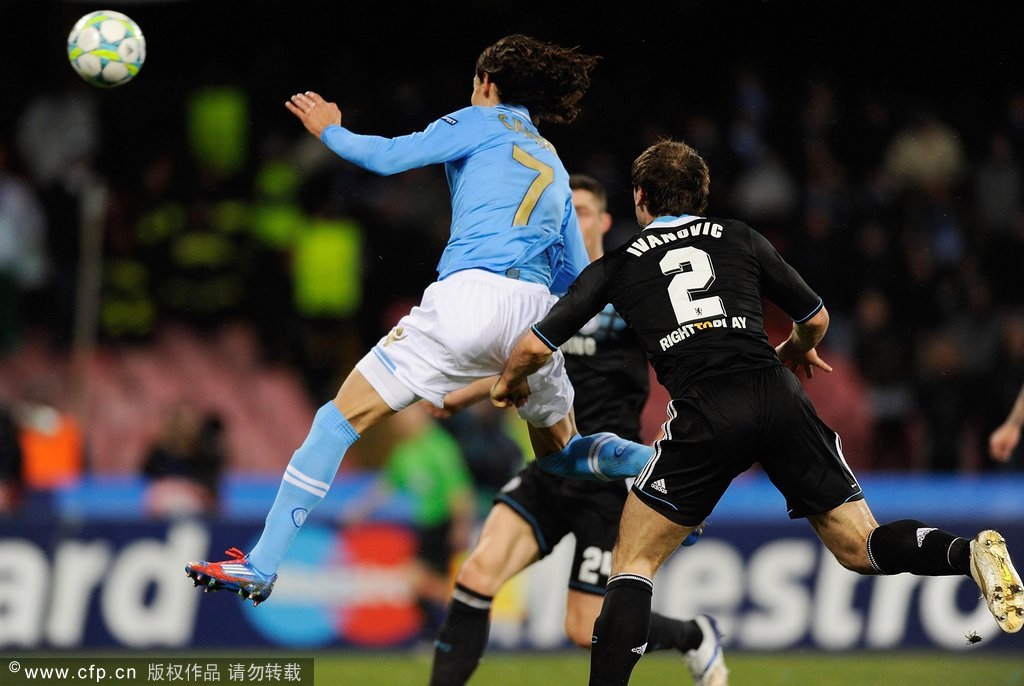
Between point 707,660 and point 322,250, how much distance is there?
681 cm

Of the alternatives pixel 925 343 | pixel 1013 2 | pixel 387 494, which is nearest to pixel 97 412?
pixel 387 494

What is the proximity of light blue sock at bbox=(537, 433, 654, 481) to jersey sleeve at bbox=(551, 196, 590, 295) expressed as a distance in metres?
0.72

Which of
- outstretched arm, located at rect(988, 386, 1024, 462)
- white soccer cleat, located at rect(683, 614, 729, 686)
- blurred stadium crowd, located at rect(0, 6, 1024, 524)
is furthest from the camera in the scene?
blurred stadium crowd, located at rect(0, 6, 1024, 524)

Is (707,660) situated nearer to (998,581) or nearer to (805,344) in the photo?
(805,344)

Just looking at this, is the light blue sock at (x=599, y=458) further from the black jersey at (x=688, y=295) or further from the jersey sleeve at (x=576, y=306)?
the jersey sleeve at (x=576, y=306)

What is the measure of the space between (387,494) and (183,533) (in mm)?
1512

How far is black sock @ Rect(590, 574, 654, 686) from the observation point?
5523mm

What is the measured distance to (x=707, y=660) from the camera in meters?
6.99

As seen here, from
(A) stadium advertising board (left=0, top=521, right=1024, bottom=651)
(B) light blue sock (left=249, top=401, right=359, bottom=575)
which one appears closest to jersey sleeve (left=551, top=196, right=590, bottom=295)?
(B) light blue sock (left=249, top=401, right=359, bottom=575)

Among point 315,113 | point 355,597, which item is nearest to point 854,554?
point 315,113

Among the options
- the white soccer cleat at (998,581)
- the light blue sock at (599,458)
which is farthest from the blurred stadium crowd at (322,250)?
the white soccer cleat at (998,581)

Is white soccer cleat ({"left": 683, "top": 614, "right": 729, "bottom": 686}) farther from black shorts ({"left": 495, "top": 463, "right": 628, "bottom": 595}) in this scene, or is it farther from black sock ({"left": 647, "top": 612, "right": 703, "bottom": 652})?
black shorts ({"left": 495, "top": 463, "right": 628, "bottom": 595})

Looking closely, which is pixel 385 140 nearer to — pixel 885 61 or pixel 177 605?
pixel 177 605

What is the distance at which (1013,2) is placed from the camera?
15.2 metres
